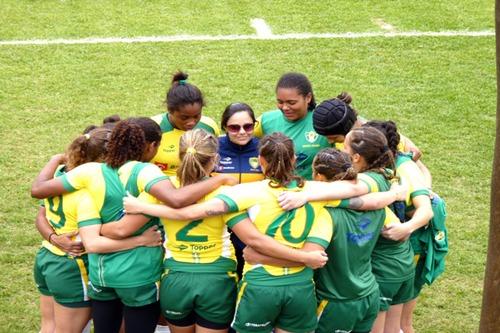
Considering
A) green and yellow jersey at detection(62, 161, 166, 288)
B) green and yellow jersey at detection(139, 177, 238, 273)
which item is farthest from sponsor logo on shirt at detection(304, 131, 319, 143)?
green and yellow jersey at detection(62, 161, 166, 288)

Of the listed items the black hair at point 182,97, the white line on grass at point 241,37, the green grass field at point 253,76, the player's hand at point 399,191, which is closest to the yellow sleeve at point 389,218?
the player's hand at point 399,191

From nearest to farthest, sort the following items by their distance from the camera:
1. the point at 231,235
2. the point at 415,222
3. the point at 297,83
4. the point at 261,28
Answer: the point at 415,222 → the point at 231,235 → the point at 297,83 → the point at 261,28

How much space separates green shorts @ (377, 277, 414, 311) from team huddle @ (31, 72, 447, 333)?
0.01 meters

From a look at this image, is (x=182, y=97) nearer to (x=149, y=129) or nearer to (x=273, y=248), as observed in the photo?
(x=149, y=129)

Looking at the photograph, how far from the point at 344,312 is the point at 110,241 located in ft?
5.08

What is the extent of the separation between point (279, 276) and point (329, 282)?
37 centimetres

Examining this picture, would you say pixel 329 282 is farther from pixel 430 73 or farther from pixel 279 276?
pixel 430 73

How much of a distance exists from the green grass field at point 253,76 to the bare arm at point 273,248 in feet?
9.67

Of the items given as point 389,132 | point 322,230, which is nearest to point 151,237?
point 322,230

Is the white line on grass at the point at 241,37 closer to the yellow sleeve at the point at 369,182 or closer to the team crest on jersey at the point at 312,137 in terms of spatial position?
the team crest on jersey at the point at 312,137

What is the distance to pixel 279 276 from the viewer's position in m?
5.58

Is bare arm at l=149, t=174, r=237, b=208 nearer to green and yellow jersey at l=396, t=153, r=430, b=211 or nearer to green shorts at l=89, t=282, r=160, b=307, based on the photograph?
green shorts at l=89, t=282, r=160, b=307

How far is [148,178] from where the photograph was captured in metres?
5.66

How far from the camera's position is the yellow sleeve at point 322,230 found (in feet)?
18.1
